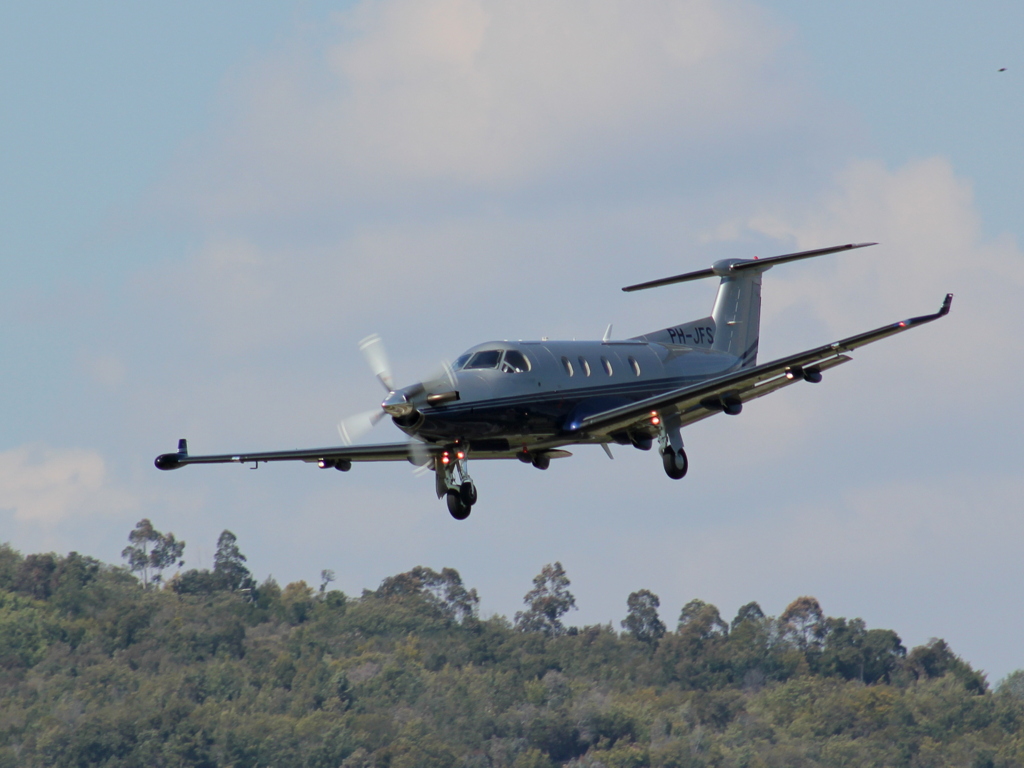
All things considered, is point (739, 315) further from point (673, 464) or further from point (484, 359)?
Answer: point (484, 359)

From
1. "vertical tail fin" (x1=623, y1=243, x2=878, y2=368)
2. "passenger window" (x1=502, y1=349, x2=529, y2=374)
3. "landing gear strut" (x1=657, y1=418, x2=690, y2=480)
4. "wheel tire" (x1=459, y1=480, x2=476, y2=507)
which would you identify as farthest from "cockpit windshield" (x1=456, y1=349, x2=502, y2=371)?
"vertical tail fin" (x1=623, y1=243, x2=878, y2=368)

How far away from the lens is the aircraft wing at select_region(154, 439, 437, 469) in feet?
133

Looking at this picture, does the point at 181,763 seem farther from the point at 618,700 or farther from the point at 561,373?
the point at 561,373

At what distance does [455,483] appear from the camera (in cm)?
3834

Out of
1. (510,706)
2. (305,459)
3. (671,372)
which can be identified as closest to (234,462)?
(305,459)

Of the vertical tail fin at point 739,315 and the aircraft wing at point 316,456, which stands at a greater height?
the vertical tail fin at point 739,315

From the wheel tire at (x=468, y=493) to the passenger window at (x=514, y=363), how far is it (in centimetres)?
272

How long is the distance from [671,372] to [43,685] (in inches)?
6585

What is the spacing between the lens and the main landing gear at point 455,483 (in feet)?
126

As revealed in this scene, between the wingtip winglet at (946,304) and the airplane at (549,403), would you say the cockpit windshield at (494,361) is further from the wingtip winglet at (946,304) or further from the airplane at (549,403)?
the wingtip winglet at (946,304)

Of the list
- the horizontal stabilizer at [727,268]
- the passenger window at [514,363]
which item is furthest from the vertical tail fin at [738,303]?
the passenger window at [514,363]

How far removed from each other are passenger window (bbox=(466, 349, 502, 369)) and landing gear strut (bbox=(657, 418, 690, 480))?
4439 mm

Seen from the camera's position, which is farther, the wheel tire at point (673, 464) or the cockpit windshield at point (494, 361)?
the wheel tire at point (673, 464)

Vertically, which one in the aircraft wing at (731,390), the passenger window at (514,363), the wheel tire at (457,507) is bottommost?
the wheel tire at (457,507)
